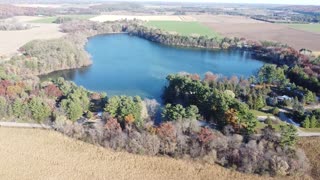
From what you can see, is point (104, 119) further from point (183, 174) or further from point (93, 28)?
point (93, 28)

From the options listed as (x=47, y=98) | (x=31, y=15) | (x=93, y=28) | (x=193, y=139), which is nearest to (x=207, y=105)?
(x=193, y=139)

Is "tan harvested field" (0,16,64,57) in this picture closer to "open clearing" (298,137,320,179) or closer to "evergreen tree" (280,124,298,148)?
"evergreen tree" (280,124,298,148)

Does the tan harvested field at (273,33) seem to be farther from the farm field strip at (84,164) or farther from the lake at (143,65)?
the farm field strip at (84,164)

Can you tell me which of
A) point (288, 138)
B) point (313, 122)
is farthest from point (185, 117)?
point (313, 122)

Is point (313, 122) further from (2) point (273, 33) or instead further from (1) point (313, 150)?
(2) point (273, 33)

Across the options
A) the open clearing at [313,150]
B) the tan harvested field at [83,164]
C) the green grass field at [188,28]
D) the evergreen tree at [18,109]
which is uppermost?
the green grass field at [188,28]

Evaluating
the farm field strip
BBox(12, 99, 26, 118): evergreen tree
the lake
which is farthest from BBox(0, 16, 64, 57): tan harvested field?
the farm field strip

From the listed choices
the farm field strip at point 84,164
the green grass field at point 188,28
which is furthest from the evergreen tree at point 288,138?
the green grass field at point 188,28
